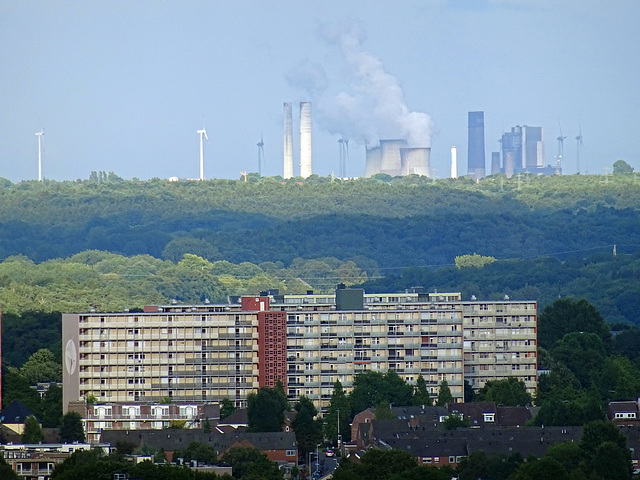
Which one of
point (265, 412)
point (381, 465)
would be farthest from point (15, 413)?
point (381, 465)

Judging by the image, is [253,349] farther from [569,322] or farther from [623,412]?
[569,322]

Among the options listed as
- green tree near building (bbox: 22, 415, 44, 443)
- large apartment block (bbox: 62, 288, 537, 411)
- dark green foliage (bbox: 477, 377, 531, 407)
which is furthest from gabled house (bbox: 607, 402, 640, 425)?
green tree near building (bbox: 22, 415, 44, 443)

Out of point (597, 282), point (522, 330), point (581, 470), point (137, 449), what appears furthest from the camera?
point (597, 282)

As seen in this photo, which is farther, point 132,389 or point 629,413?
point 132,389

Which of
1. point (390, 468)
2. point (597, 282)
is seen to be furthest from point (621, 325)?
point (390, 468)

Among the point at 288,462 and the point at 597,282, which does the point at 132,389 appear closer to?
the point at 288,462

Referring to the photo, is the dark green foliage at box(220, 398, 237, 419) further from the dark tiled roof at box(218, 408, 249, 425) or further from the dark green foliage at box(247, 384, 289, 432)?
the dark green foliage at box(247, 384, 289, 432)
